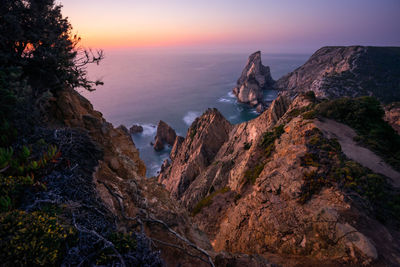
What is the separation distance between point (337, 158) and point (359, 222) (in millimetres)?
4217

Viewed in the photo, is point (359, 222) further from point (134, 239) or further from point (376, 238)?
point (134, 239)

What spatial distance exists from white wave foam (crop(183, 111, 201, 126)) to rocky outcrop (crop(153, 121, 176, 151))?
1333cm

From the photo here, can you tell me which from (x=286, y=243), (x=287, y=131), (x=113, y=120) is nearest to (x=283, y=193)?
(x=286, y=243)

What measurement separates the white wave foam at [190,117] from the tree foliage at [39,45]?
210 ft

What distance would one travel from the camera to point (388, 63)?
9238 cm

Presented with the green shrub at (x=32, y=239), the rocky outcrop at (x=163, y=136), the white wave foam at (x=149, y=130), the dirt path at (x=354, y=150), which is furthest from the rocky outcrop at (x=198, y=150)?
the white wave foam at (x=149, y=130)

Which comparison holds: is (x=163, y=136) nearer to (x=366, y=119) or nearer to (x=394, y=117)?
(x=366, y=119)

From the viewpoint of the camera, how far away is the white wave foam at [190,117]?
248 feet

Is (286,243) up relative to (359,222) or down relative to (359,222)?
down

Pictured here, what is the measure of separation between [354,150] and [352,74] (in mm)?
95642

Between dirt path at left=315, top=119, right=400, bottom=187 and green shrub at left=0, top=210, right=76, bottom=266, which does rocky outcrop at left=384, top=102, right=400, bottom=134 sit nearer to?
dirt path at left=315, top=119, right=400, bottom=187

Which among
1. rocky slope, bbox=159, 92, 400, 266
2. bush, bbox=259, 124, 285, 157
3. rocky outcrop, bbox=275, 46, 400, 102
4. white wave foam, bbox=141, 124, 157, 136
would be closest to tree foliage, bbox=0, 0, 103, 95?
rocky slope, bbox=159, 92, 400, 266

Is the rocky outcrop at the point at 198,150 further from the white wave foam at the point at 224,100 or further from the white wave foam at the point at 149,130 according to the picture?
the white wave foam at the point at 224,100

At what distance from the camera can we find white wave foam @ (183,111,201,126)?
75.5 metres
